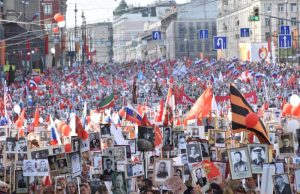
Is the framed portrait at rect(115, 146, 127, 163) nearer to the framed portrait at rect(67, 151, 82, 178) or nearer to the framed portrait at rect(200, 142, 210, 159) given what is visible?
the framed portrait at rect(200, 142, 210, 159)

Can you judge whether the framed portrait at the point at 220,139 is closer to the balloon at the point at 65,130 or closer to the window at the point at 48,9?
the balloon at the point at 65,130

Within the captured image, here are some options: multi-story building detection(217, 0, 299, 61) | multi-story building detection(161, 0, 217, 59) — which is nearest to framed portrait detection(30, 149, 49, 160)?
multi-story building detection(217, 0, 299, 61)

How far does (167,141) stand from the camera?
21.3m

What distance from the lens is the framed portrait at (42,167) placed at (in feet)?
53.3

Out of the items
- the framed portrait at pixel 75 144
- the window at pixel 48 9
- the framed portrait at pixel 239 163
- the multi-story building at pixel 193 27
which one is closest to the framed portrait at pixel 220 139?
the framed portrait at pixel 75 144

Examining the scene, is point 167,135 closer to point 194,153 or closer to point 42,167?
point 194,153

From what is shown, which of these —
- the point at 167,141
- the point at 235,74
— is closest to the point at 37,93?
the point at 235,74

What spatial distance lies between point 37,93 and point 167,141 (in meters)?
32.7

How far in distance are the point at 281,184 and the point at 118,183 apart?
8.73ft

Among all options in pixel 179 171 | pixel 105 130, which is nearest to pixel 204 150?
pixel 179 171

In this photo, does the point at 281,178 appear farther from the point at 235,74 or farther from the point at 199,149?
the point at 235,74

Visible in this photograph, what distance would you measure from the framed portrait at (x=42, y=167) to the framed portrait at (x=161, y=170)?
1417 millimetres

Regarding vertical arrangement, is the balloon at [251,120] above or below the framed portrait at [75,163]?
above

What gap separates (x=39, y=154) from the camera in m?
17.4
